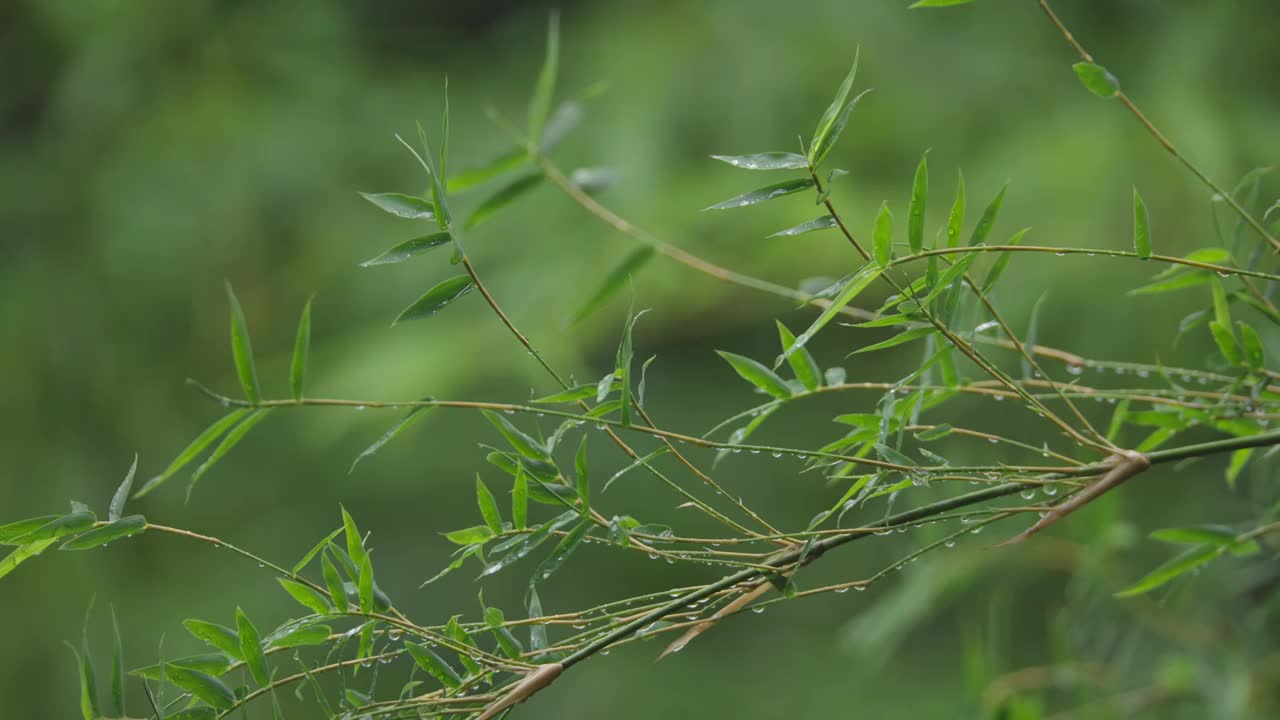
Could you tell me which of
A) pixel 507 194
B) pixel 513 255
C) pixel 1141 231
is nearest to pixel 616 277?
pixel 507 194

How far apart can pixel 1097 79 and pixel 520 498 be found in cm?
19

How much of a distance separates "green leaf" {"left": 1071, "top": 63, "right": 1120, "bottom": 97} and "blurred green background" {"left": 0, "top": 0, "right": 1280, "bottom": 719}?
0.71 meters

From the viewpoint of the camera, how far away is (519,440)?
10.2 inches

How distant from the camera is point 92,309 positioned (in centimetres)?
127

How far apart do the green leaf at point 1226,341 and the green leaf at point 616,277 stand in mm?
160

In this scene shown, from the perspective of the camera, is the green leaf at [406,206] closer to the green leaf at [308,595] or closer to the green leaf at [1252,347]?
the green leaf at [308,595]

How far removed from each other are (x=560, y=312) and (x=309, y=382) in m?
0.39

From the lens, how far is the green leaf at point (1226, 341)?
0.29 metres

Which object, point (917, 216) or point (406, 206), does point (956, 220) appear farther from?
point (406, 206)

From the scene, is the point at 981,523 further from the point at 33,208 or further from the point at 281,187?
the point at 33,208

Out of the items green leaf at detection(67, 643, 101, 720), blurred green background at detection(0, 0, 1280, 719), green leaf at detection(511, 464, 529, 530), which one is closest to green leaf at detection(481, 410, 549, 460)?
green leaf at detection(511, 464, 529, 530)

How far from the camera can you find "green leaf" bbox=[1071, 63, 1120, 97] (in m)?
0.28

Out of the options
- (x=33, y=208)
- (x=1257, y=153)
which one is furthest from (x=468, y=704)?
(x=33, y=208)

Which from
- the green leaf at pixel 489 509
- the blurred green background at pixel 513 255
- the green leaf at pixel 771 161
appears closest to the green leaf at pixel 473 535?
the green leaf at pixel 489 509
